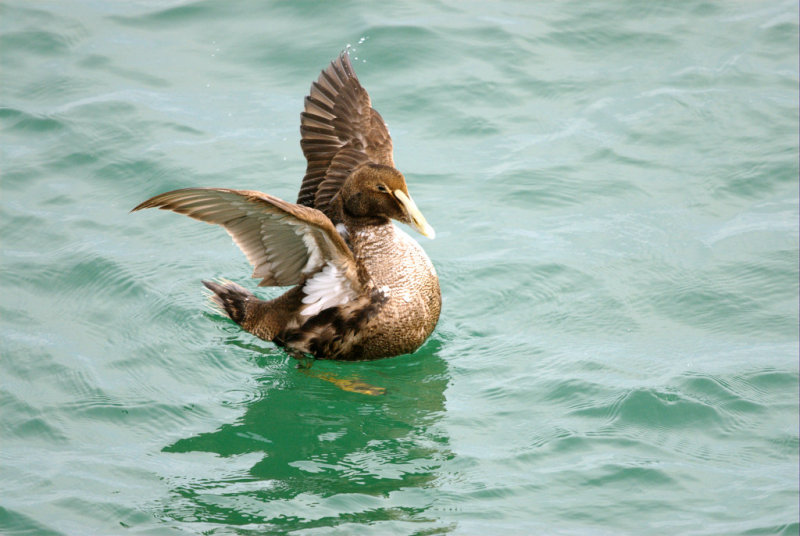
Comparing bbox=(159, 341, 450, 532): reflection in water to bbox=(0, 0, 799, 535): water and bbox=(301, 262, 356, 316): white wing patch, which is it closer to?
bbox=(0, 0, 799, 535): water

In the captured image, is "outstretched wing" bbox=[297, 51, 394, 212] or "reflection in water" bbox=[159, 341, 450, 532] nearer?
"reflection in water" bbox=[159, 341, 450, 532]

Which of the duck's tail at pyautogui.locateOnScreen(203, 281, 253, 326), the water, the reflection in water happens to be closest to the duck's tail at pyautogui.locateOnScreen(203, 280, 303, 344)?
the duck's tail at pyautogui.locateOnScreen(203, 281, 253, 326)

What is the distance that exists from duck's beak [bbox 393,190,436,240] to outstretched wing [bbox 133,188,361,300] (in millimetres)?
400

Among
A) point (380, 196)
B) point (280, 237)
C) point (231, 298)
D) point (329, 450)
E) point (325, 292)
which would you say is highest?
point (380, 196)

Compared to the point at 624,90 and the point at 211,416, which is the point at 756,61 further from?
the point at 211,416

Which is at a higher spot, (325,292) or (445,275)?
(325,292)

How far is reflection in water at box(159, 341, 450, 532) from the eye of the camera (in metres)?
4.93

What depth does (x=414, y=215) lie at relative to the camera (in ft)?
19.6

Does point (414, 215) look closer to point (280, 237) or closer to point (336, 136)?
point (280, 237)

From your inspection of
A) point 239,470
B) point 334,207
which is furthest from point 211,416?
point 334,207

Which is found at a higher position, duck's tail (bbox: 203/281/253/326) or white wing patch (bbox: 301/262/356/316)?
white wing patch (bbox: 301/262/356/316)

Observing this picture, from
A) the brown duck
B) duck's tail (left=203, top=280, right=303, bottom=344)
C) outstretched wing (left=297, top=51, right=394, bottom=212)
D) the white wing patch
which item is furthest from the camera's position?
outstretched wing (left=297, top=51, right=394, bottom=212)

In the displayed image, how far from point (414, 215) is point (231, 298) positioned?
50.3 inches

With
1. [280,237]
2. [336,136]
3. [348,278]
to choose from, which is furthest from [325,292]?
[336,136]
